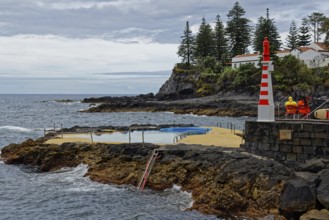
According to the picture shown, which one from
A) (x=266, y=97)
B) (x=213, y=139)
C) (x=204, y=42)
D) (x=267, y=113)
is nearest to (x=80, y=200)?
(x=267, y=113)

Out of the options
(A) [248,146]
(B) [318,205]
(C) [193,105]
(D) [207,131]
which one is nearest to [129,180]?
(A) [248,146]

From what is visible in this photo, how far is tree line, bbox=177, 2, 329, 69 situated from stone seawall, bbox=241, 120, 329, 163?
207 ft

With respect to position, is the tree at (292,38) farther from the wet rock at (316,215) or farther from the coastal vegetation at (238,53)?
the wet rock at (316,215)

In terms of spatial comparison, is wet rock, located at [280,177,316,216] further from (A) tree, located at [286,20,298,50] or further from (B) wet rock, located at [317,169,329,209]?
(A) tree, located at [286,20,298,50]

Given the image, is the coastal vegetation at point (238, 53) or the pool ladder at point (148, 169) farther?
the coastal vegetation at point (238, 53)

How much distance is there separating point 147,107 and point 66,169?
46.9m

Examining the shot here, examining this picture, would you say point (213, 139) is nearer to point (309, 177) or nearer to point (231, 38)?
point (309, 177)

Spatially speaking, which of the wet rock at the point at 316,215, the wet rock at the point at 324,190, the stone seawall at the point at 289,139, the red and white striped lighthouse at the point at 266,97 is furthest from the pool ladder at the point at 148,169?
the wet rock at the point at 316,215

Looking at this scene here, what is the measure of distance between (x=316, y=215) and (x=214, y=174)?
20.0ft

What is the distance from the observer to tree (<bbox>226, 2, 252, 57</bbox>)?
8512 cm

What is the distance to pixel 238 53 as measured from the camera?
86688 millimetres

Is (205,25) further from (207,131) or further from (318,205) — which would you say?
(318,205)

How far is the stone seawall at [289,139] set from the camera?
50.2ft

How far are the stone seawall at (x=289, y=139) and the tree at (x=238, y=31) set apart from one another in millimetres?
70042
